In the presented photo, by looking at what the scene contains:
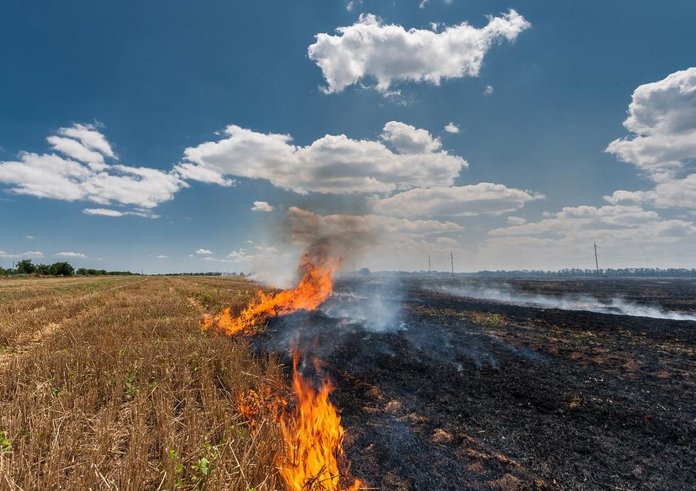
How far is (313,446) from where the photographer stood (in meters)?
5.84

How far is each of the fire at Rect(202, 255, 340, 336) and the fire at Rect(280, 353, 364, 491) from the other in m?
8.46

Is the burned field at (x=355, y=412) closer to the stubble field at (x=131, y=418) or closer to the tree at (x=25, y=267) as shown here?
the stubble field at (x=131, y=418)

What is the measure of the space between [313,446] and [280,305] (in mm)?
18193

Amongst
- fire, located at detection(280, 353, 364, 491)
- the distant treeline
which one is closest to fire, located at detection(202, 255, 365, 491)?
fire, located at detection(280, 353, 364, 491)

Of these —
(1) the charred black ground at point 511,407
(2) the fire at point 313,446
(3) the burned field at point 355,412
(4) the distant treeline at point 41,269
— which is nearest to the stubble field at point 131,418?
(3) the burned field at point 355,412

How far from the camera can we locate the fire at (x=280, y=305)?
16641 mm

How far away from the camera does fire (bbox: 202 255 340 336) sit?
16641 millimetres

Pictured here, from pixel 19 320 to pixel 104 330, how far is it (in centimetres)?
746

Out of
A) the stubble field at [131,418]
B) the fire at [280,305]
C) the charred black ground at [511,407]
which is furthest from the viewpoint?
the fire at [280,305]

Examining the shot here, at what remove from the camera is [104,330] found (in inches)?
477

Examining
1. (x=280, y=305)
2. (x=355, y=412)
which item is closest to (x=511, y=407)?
(x=355, y=412)

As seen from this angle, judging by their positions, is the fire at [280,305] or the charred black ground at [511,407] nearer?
the charred black ground at [511,407]

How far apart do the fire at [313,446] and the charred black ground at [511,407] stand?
0.35 m

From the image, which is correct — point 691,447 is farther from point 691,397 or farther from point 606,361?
point 606,361
